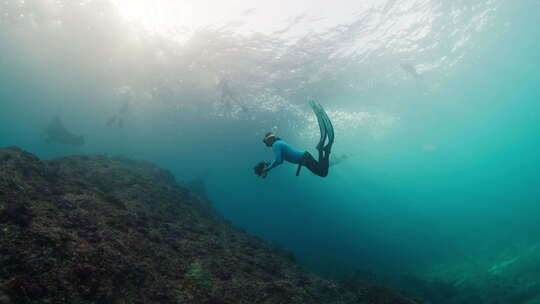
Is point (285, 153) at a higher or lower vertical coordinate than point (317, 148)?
lower

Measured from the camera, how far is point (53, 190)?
22.9ft

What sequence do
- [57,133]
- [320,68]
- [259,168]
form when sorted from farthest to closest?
[57,133]
[320,68]
[259,168]

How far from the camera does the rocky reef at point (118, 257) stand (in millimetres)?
3967

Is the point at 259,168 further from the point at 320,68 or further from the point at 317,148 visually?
the point at 320,68

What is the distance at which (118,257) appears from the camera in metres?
4.95

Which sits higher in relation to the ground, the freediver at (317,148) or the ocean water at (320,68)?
the ocean water at (320,68)

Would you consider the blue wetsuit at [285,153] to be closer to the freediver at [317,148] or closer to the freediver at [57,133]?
the freediver at [317,148]

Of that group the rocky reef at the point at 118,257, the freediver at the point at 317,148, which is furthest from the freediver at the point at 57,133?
the freediver at the point at 317,148

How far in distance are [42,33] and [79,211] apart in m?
25.3

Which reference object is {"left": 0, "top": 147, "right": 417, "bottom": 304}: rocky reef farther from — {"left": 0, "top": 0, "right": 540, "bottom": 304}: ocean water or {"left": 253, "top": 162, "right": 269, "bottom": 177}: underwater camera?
{"left": 0, "top": 0, "right": 540, "bottom": 304}: ocean water

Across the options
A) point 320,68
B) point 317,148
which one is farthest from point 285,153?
point 320,68

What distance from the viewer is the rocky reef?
3967 millimetres

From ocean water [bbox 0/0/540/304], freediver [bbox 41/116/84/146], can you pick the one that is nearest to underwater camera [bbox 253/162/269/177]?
ocean water [bbox 0/0/540/304]

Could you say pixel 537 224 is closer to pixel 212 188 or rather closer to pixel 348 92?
pixel 348 92
